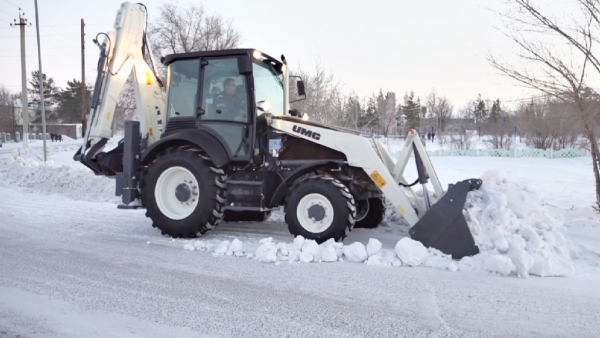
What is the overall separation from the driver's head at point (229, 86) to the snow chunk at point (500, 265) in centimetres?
392

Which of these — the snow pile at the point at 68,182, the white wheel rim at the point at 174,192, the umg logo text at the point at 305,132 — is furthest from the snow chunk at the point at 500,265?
the snow pile at the point at 68,182

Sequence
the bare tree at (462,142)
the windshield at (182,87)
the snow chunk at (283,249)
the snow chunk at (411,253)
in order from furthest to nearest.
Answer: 1. the bare tree at (462,142)
2. the windshield at (182,87)
3. the snow chunk at (283,249)
4. the snow chunk at (411,253)

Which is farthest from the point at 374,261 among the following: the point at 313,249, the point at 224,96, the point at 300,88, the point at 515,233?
the point at 300,88

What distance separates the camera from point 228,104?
670 centimetres

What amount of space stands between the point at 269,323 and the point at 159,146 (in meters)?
3.92

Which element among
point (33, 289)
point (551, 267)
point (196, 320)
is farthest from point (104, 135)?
point (551, 267)

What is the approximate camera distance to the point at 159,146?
22.7ft

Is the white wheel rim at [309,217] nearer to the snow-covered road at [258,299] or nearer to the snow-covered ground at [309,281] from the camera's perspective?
the snow-covered ground at [309,281]

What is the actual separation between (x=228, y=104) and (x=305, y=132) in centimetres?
117

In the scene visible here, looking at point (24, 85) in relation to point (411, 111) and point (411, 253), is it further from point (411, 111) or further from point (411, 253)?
point (411, 111)

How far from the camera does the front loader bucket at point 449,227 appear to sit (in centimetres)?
528

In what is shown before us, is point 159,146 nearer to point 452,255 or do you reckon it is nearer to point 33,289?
point 33,289

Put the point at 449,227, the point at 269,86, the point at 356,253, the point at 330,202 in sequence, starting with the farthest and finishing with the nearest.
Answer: the point at 269,86
the point at 330,202
the point at 356,253
the point at 449,227

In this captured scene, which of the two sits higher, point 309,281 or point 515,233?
point 515,233
